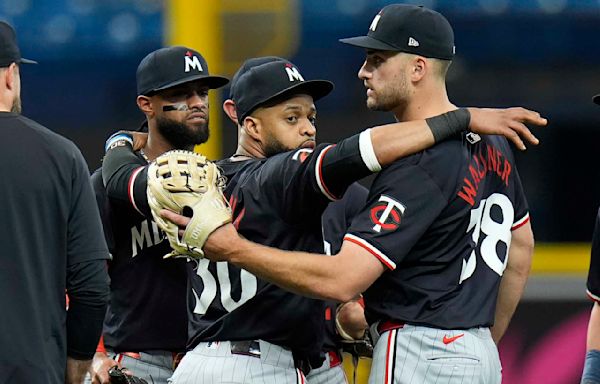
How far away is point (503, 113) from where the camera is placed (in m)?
3.15

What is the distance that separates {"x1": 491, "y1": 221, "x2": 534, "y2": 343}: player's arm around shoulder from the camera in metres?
3.58

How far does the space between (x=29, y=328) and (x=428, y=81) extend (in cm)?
121

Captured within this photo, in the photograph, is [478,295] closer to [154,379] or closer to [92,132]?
[154,379]

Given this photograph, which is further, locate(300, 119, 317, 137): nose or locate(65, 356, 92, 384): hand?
locate(300, 119, 317, 137): nose

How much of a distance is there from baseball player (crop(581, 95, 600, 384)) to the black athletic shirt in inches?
61.5

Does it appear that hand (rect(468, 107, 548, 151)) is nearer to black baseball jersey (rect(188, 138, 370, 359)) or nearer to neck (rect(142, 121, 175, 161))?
black baseball jersey (rect(188, 138, 370, 359))

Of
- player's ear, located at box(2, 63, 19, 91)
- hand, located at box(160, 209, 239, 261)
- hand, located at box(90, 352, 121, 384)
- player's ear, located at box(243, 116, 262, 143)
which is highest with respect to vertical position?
player's ear, located at box(2, 63, 19, 91)

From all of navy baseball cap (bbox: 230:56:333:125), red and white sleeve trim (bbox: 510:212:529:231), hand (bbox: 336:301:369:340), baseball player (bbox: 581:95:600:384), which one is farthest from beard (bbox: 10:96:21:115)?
baseball player (bbox: 581:95:600:384)

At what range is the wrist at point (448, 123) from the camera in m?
3.10

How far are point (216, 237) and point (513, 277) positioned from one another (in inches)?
39.7

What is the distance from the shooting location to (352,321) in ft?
12.5

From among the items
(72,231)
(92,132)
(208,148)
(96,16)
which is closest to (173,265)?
(72,231)

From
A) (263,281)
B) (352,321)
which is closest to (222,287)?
(263,281)

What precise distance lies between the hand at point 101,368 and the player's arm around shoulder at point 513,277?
1.19m
